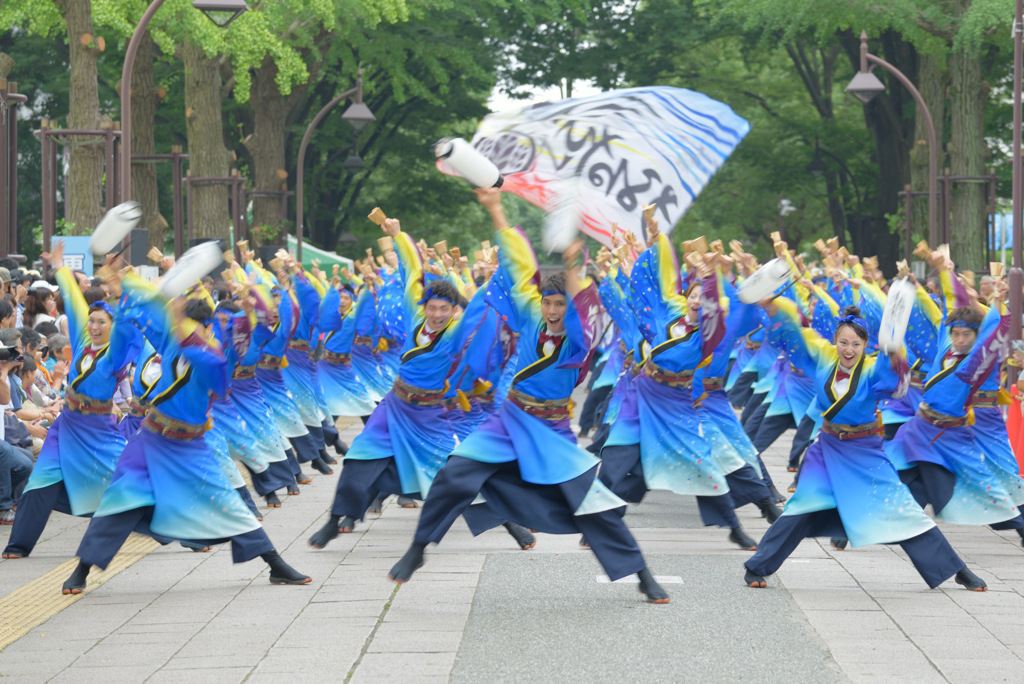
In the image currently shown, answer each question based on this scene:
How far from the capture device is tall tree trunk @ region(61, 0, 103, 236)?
15.7m

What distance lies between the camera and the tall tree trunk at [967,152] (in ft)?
72.6

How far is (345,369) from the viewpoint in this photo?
42.2ft

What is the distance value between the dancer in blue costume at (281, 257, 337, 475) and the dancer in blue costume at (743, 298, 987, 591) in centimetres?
549

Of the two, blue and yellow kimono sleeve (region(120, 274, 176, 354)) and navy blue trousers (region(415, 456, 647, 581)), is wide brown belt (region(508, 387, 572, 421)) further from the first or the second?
blue and yellow kimono sleeve (region(120, 274, 176, 354))

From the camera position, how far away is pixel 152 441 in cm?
671

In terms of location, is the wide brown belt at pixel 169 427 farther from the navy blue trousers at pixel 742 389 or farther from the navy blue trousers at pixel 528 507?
the navy blue trousers at pixel 742 389

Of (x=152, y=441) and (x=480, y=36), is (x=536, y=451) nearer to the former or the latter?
(x=152, y=441)

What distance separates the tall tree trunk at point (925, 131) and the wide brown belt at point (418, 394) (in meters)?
16.7

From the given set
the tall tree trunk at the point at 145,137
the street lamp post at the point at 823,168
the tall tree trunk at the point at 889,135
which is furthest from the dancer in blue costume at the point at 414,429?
the street lamp post at the point at 823,168

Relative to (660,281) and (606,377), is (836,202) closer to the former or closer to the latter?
(606,377)

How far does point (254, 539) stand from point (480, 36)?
24.5 meters

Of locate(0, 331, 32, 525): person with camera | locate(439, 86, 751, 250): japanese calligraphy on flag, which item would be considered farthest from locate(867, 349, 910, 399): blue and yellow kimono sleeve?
locate(0, 331, 32, 525): person with camera

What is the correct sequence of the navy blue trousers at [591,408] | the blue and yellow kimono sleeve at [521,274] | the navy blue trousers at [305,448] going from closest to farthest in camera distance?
the blue and yellow kimono sleeve at [521,274], the navy blue trousers at [305,448], the navy blue trousers at [591,408]

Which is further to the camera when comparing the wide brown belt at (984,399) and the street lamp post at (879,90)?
the street lamp post at (879,90)
